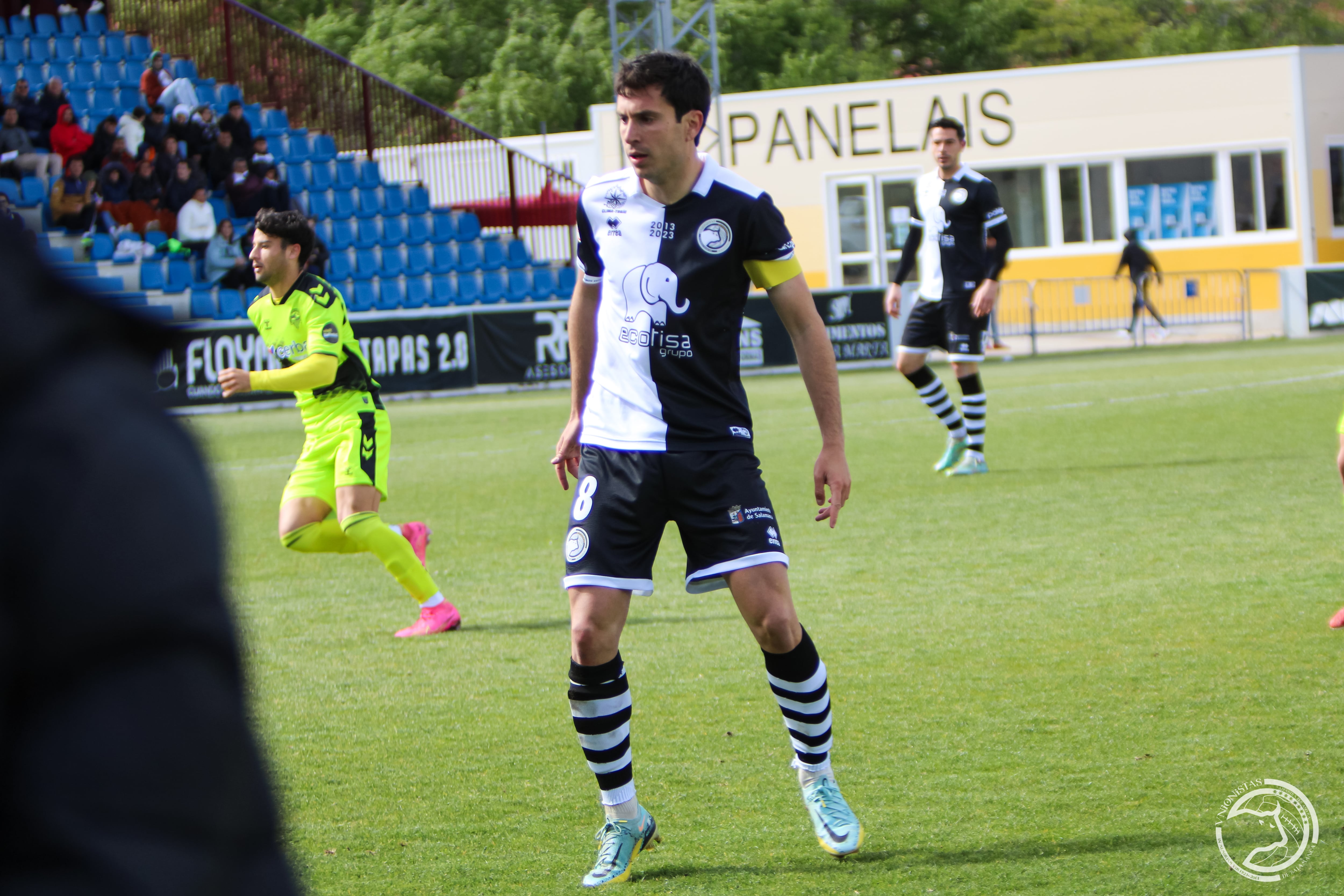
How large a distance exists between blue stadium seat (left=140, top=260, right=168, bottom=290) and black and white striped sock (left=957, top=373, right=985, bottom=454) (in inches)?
538

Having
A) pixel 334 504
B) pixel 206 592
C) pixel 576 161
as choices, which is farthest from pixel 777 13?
pixel 206 592

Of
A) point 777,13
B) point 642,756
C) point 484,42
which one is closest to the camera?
point 642,756

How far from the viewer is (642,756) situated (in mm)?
5129

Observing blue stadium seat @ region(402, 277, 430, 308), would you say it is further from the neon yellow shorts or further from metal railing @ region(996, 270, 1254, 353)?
the neon yellow shorts

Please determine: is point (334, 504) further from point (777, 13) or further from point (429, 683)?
point (777, 13)

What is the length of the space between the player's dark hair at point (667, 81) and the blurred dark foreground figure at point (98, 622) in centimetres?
326

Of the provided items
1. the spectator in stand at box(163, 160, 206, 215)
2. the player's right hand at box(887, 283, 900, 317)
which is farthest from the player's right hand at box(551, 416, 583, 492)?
the spectator in stand at box(163, 160, 206, 215)

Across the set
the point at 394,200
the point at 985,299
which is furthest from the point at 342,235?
the point at 985,299

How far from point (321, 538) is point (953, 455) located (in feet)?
20.0

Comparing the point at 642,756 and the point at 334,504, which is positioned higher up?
the point at 334,504

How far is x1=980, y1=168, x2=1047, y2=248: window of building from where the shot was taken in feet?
110

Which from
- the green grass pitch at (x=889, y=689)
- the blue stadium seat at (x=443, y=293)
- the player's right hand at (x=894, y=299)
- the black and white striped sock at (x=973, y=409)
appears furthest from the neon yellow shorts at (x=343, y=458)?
the blue stadium seat at (x=443, y=293)

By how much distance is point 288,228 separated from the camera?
22.3 ft

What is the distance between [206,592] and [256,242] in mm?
6262
